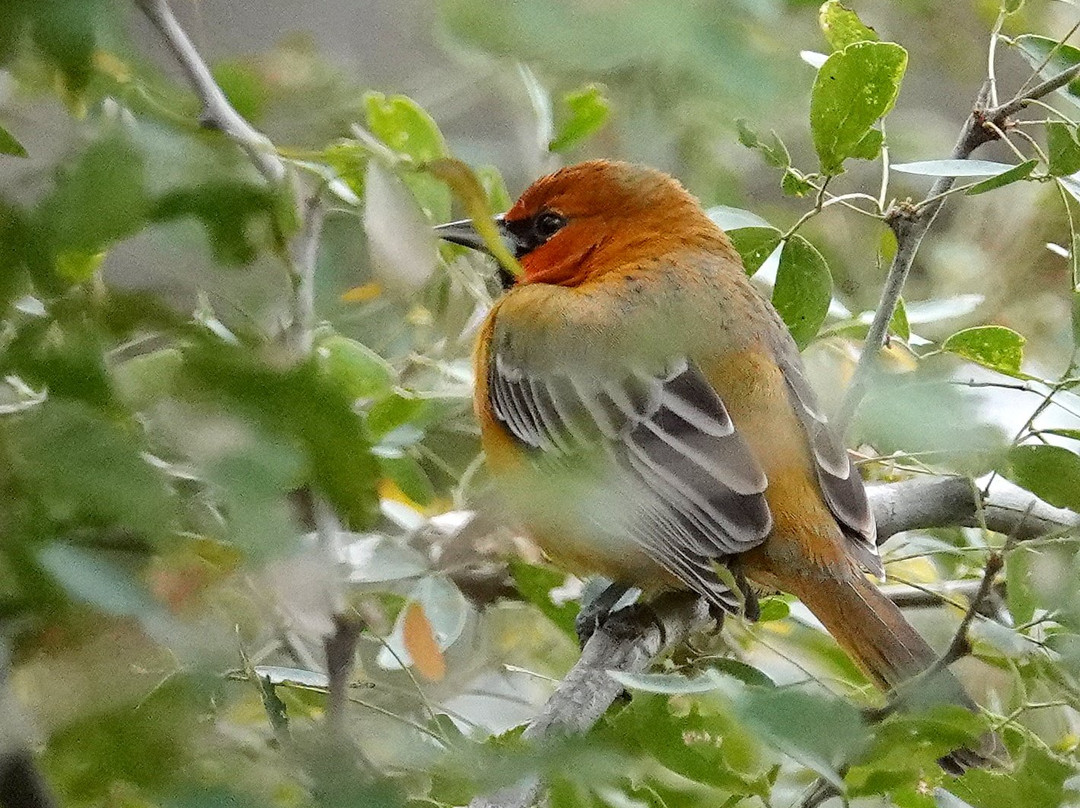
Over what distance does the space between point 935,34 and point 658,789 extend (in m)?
0.65

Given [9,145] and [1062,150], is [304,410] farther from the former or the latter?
[1062,150]

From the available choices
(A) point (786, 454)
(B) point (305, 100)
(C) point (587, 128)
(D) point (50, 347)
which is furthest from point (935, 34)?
(A) point (786, 454)

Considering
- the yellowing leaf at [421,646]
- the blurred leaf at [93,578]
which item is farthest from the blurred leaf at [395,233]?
the yellowing leaf at [421,646]

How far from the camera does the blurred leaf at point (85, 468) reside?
1.29 ft

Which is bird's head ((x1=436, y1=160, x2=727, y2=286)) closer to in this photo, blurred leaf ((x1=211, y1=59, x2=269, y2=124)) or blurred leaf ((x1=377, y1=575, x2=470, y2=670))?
blurred leaf ((x1=377, y1=575, x2=470, y2=670))

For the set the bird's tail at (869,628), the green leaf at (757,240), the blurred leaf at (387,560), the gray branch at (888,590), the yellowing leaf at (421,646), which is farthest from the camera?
the green leaf at (757,240)

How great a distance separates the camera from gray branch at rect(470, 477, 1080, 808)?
1.38 m

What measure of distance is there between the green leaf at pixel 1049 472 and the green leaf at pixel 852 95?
424 millimetres

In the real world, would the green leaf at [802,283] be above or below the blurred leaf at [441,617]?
above

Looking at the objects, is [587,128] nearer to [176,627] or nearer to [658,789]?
[658,789]

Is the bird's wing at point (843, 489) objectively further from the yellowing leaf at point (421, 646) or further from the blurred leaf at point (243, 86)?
the blurred leaf at point (243, 86)

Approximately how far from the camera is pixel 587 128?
6.00ft

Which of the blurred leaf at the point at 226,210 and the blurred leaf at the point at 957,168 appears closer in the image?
the blurred leaf at the point at 226,210

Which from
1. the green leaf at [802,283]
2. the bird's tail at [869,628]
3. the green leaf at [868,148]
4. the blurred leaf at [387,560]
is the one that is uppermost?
the green leaf at [868,148]
